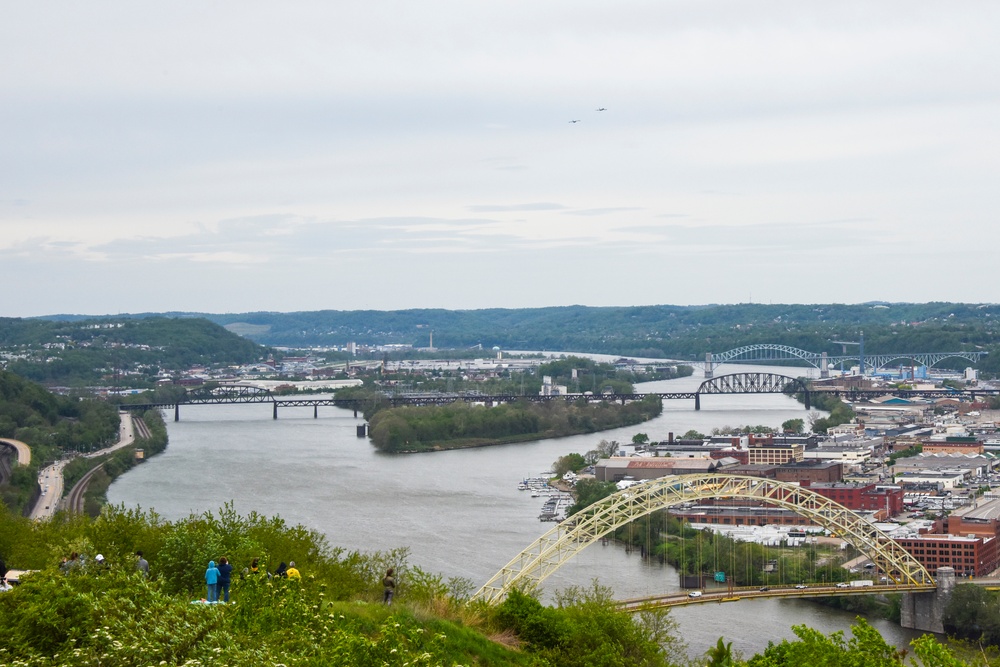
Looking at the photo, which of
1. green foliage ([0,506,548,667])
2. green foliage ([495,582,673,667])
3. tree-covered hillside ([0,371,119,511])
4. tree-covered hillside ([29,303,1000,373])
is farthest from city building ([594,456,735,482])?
tree-covered hillside ([29,303,1000,373])

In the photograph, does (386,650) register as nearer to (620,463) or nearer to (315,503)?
(315,503)

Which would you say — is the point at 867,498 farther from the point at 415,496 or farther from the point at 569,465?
the point at 415,496

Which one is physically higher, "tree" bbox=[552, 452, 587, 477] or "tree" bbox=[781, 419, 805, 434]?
"tree" bbox=[781, 419, 805, 434]

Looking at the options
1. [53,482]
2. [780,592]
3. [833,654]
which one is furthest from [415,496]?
[833,654]

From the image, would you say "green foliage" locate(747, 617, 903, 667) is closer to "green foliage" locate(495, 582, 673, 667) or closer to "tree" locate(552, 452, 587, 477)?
"green foliage" locate(495, 582, 673, 667)

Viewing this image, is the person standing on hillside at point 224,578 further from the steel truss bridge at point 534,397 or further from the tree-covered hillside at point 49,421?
the steel truss bridge at point 534,397

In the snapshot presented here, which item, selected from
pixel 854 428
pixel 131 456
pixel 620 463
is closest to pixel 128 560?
pixel 620 463
